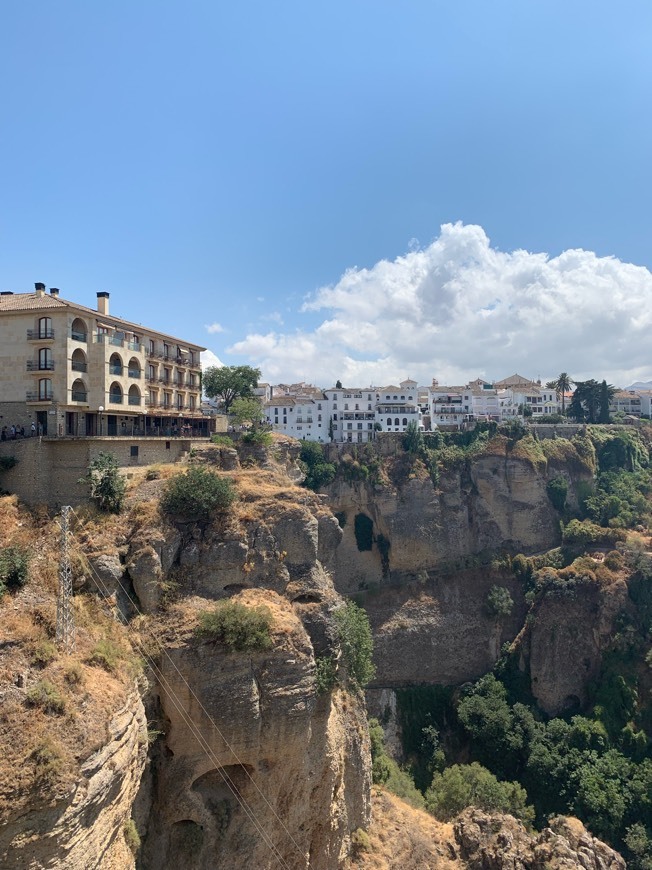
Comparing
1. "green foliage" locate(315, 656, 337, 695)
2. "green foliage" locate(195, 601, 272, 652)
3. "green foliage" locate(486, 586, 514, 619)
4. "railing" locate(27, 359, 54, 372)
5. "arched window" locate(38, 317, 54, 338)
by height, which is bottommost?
"green foliage" locate(486, 586, 514, 619)

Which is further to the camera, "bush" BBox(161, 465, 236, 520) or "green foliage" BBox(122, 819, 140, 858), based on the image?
"bush" BBox(161, 465, 236, 520)

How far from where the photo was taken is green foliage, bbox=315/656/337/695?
24922 millimetres

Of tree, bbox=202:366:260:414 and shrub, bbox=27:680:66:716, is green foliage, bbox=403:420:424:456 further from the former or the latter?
shrub, bbox=27:680:66:716

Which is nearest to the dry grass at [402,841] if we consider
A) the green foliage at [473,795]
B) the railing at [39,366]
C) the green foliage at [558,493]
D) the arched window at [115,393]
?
the green foliage at [473,795]

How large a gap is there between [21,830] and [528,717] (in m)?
41.2

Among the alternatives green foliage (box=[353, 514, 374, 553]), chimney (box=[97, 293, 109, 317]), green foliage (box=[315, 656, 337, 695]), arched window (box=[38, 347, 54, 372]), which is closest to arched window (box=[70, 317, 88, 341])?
arched window (box=[38, 347, 54, 372])

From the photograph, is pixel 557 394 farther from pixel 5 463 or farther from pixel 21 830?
pixel 21 830

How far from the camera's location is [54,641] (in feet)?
61.4

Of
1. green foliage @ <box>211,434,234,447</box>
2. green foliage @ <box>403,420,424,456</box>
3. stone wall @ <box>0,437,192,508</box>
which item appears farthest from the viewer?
green foliage @ <box>403,420,424,456</box>

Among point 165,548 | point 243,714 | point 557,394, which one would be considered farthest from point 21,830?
point 557,394

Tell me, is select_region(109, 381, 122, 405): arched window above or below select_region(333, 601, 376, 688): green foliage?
above

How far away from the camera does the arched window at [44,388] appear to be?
92.4 feet

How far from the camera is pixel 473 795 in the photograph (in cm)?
3809

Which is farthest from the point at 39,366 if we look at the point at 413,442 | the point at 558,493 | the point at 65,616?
the point at 558,493
